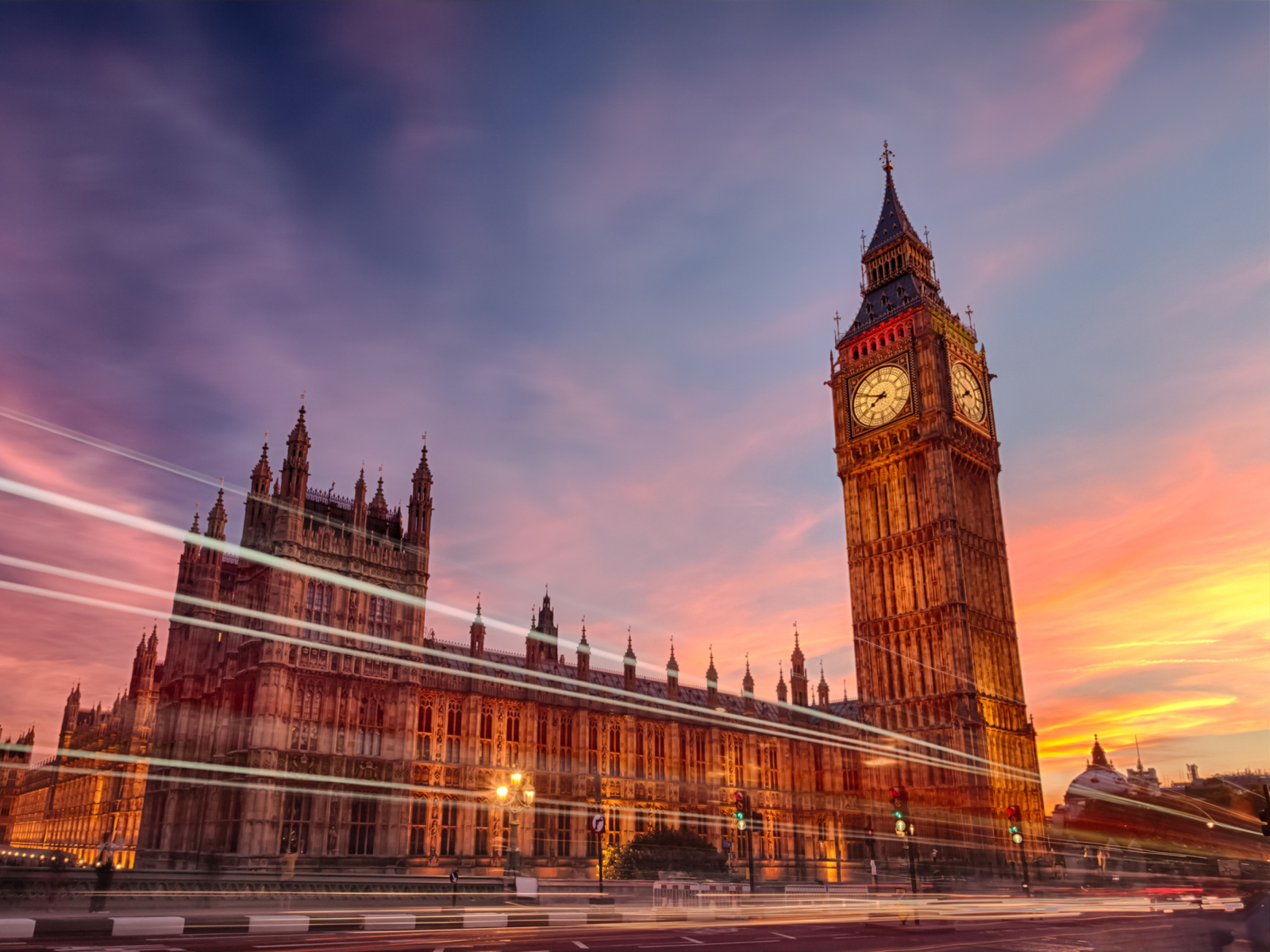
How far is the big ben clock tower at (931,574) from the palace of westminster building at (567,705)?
0.78ft

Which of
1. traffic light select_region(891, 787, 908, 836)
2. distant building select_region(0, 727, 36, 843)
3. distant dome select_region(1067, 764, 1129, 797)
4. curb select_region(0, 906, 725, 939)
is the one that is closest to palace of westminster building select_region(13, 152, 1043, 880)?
curb select_region(0, 906, 725, 939)

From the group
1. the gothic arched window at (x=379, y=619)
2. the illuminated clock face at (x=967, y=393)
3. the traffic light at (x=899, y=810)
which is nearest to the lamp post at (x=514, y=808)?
the gothic arched window at (x=379, y=619)

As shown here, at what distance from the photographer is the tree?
143 ft

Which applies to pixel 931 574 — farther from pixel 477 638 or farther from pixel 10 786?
pixel 10 786

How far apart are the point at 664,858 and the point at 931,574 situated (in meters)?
36.5

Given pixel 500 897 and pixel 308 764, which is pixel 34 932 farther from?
pixel 308 764

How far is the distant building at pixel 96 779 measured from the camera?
72.4 meters

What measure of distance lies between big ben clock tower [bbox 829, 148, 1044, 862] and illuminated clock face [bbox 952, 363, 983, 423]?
187 millimetres

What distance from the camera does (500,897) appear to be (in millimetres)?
32969

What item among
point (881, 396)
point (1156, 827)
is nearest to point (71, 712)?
point (881, 396)

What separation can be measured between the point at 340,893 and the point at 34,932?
1190 cm

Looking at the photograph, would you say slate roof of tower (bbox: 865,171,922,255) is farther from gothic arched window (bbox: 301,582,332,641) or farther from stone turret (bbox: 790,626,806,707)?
gothic arched window (bbox: 301,582,332,641)

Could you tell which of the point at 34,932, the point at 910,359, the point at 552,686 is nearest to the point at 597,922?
the point at 34,932

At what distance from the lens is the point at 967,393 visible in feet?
253
